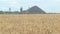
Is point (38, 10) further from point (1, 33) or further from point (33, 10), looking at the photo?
point (1, 33)

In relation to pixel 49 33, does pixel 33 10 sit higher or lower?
lower

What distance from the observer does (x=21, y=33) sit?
7.94 meters

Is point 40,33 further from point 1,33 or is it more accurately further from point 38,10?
point 38,10

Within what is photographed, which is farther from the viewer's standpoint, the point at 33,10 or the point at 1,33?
the point at 33,10

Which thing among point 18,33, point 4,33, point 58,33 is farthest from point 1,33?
point 58,33

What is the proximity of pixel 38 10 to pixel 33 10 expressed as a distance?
223 centimetres

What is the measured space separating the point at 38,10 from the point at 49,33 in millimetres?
78226

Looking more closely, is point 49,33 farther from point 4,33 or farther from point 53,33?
point 4,33

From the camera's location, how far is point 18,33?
786cm

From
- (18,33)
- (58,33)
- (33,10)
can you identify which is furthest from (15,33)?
(33,10)

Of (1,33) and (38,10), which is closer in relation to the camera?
(1,33)

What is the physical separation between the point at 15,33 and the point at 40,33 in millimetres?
956

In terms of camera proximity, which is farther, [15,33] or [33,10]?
[33,10]

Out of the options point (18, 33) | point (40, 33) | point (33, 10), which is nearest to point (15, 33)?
point (18, 33)
